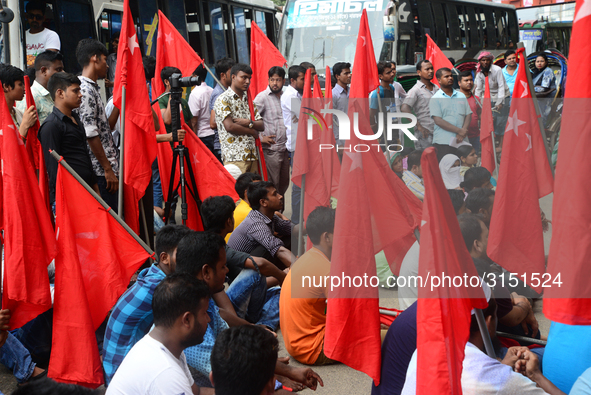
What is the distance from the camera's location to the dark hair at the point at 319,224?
141 inches

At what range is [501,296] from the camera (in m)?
3.04

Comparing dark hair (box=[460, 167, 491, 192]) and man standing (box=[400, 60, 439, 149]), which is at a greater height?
man standing (box=[400, 60, 439, 149])

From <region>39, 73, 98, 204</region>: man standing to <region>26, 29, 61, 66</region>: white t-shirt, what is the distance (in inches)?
124

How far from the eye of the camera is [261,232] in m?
4.38

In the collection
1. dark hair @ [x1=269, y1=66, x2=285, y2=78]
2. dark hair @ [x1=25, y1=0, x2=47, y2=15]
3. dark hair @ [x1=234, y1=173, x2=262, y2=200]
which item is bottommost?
dark hair @ [x1=234, y1=173, x2=262, y2=200]

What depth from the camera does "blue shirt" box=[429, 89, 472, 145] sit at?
6.92 metres

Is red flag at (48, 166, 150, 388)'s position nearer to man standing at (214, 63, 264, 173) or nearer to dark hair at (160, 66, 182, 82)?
man standing at (214, 63, 264, 173)

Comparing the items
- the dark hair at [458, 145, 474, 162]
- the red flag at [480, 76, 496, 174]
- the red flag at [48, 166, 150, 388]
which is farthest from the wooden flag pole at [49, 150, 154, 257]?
the dark hair at [458, 145, 474, 162]

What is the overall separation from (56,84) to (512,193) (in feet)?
10.5

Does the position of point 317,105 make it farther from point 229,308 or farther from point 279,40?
point 279,40

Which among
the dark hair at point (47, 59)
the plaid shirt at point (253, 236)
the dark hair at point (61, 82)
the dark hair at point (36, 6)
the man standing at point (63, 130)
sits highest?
the dark hair at point (36, 6)

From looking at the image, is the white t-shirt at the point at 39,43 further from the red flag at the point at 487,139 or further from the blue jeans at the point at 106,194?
the red flag at the point at 487,139

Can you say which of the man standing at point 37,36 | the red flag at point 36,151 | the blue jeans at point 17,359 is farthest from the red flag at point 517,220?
the man standing at point 37,36

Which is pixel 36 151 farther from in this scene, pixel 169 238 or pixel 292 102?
pixel 292 102
